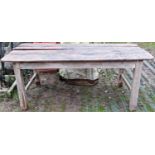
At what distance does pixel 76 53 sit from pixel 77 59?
239 mm

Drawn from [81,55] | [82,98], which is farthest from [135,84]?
[82,98]

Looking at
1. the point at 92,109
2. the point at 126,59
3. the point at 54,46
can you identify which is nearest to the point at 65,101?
the point at 92,109

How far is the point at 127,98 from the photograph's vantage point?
302 centimetres

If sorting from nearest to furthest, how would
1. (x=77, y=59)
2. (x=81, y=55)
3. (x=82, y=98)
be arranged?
(x=77, y=59), (x=81, y=55), (x=82, y=98)

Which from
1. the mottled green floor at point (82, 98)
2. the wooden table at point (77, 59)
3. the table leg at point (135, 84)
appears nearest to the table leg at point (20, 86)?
the wooden table at point (77, 59)

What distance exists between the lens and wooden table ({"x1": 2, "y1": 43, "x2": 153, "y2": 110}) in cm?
233

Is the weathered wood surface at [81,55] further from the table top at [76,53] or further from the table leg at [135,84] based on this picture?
the table leg at [135,84]

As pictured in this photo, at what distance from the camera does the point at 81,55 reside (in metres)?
2.46

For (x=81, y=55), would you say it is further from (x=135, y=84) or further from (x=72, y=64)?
(x=135, y=84)

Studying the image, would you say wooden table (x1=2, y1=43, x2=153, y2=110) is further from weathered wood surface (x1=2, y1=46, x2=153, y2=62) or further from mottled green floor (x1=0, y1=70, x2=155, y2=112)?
mottled green floor (x1=0, y1=70, x2=155, y2=112)

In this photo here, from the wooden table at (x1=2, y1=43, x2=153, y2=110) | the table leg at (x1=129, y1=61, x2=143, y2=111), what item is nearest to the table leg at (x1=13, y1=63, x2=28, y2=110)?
the wooden table at (x1=2, y1=43, x2=153, y2=110)

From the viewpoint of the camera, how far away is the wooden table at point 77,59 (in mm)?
2330

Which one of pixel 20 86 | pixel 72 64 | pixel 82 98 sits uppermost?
pixel 72 64
